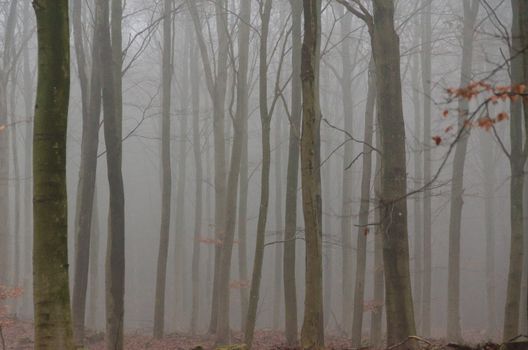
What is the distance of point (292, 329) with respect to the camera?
11.8 meters

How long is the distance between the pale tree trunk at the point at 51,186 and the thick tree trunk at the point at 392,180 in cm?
421

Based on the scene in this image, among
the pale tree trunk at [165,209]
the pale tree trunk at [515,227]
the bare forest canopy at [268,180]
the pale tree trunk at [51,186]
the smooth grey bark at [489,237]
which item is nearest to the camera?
the pale tree trunk at [51,186]

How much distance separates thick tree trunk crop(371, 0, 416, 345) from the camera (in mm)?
7969

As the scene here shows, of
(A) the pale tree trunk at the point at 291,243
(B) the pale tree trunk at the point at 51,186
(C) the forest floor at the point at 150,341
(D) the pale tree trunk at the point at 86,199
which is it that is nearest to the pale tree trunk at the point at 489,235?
(C) the forest floor at the point at 150,341

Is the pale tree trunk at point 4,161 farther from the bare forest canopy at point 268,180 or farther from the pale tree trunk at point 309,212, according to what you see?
the pale tree trunk at point 309,212

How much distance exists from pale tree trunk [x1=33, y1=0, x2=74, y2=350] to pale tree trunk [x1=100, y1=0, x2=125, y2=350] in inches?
177

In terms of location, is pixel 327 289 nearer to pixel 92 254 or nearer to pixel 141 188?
pixel 92 254

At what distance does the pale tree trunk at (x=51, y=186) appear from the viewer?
17.1ft

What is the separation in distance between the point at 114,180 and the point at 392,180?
16.9ft

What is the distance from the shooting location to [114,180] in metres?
10.4

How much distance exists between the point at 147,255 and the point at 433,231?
20034mm

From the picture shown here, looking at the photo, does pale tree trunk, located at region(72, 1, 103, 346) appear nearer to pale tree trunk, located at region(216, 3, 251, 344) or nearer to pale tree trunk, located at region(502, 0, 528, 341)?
pale tree trunk, located at region(216, 3, 251, 344)

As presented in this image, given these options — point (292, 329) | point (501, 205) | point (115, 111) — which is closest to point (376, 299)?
point (292, 329)

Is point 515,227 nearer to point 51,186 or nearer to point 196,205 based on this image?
point 51,186
